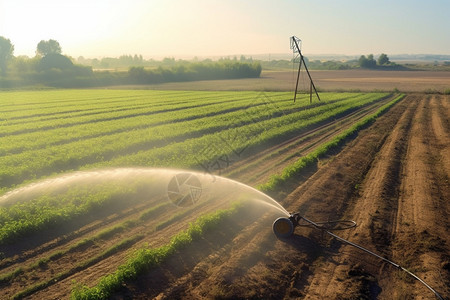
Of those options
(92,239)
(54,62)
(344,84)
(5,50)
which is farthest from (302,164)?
(5,50)

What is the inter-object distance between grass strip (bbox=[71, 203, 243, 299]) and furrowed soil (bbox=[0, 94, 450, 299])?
205mm

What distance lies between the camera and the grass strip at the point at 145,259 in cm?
760

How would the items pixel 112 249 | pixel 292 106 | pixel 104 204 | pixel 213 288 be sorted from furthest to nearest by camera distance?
1. pixel 292 106
2. pixel 104 204
3. pixel 112 249
4. pixel 213 288

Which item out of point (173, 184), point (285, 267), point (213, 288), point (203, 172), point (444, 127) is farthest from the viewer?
point (444, 127)

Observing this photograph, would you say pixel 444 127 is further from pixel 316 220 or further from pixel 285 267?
pixel 285 267

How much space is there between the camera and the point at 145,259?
8.77m

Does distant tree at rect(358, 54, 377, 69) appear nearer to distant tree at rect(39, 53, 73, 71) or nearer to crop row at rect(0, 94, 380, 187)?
distant tree at rect(39, 53, 73, 71)

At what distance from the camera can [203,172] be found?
58.0 feet

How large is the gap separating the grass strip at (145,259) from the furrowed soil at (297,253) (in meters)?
0.21

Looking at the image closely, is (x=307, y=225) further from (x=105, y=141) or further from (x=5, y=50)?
(x=5, y=50)

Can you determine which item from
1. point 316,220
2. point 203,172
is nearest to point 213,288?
point 316,220

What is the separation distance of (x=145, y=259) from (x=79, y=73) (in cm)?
11964

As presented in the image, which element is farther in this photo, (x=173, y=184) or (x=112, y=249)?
(x=173, y=184)

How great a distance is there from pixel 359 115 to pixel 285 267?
3364 centimetres
